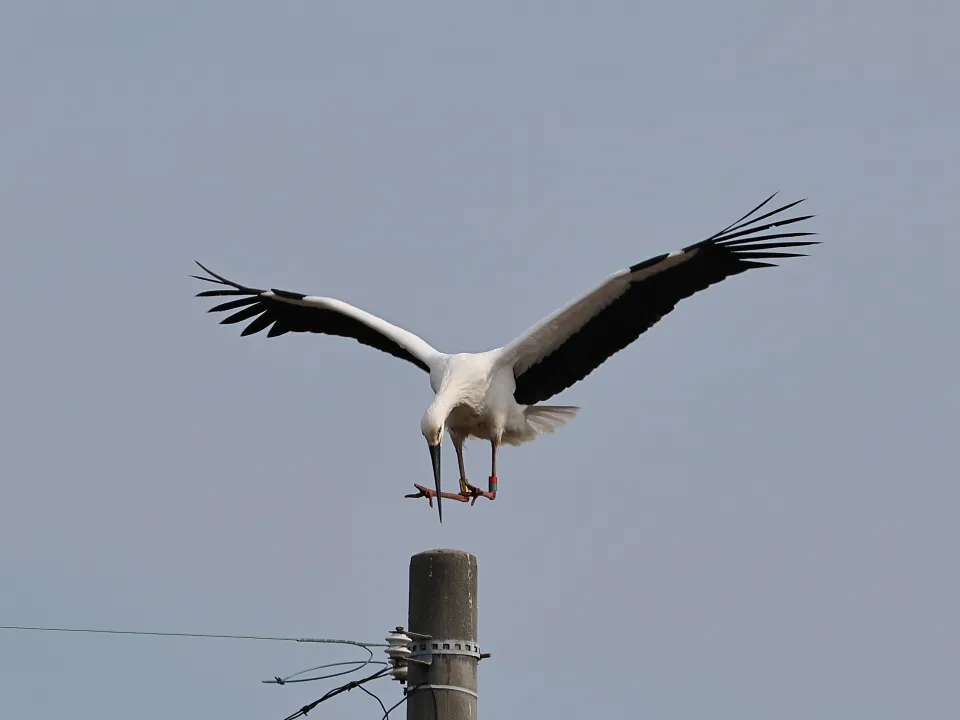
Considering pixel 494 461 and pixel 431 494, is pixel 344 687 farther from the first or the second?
pixel 494 461

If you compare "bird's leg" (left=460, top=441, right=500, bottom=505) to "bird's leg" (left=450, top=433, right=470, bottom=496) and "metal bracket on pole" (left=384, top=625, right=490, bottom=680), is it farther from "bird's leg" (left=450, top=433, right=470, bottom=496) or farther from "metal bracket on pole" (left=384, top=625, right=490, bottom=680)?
"metal bracket on pole" (left=384, top=625, right=490, bottom=680)

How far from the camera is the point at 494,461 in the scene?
30.7 ft

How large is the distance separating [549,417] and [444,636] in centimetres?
515

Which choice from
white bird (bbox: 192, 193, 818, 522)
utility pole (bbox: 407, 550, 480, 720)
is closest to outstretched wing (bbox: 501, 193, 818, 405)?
white bird (bbox: 192, 193, 818, 522)

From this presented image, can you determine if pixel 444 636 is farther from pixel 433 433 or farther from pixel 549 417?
pixel 549 417

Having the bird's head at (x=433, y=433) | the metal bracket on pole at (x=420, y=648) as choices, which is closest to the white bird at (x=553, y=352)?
the bird's head at (x=433, y=433)

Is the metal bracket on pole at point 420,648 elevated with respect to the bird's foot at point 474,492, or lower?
lower

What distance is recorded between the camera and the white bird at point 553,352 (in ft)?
29.2

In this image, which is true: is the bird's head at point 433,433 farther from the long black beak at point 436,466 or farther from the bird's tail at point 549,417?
the bird's tail at point 549,417

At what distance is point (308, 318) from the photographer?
10688 mm

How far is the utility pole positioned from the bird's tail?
197 inches

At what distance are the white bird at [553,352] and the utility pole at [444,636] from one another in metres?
3.45

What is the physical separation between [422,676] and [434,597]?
0.76 feet

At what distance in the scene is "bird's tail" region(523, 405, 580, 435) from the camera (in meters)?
9.91
